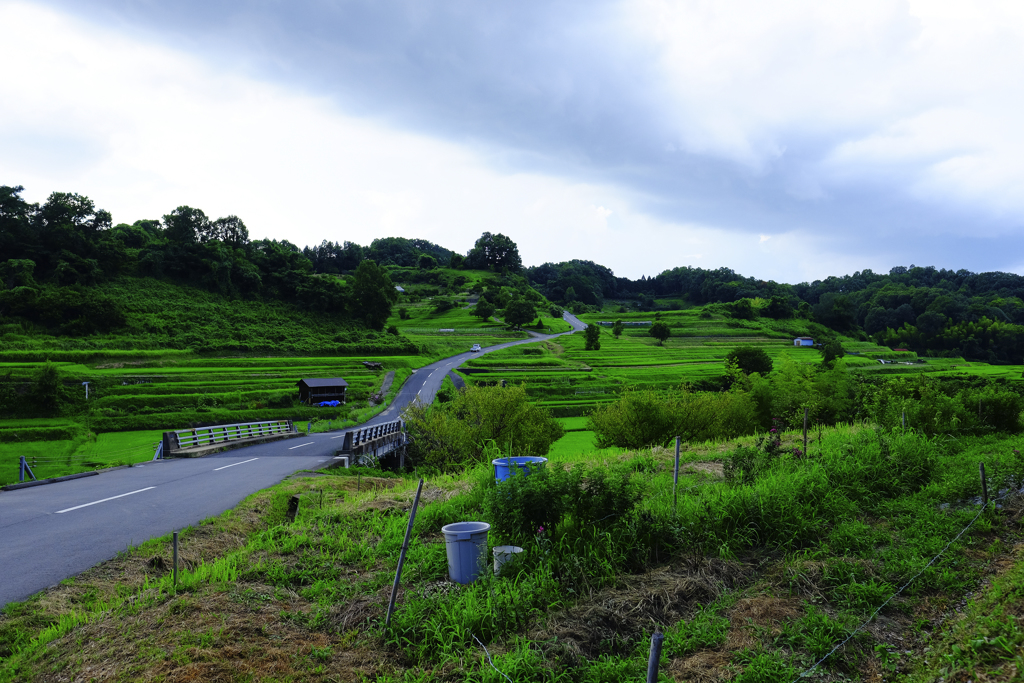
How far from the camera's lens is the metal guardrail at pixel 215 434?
23.6 metres

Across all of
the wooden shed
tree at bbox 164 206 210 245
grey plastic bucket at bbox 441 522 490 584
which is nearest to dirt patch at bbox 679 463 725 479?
grey plastic bucket at bbox 441 522 490 584

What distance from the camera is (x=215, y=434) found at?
27.0m

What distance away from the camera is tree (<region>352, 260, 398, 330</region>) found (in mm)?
85688

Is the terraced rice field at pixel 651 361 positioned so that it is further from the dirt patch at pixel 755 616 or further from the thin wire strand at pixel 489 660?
the thin wire strand at pixel 489 660

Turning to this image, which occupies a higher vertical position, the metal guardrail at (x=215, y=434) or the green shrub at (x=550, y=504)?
the green shrub at (x=550, y=504)

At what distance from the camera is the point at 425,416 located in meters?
25.4

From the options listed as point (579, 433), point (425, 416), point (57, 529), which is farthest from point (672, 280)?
point (57, 529)

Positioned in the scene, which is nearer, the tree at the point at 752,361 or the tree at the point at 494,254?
the tree at the point at 752,361

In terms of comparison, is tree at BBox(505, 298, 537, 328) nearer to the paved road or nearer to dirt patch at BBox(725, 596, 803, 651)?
the paved road

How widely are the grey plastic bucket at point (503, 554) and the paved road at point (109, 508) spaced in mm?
6264

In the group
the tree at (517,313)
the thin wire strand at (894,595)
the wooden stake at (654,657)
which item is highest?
the tree at (517,313)

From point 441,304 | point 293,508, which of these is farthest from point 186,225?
point 293,508

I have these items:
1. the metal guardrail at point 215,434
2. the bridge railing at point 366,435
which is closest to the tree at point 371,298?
the metal guardrail at point 215,434

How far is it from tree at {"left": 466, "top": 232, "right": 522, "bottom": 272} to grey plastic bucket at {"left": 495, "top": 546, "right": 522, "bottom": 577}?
504 ft
